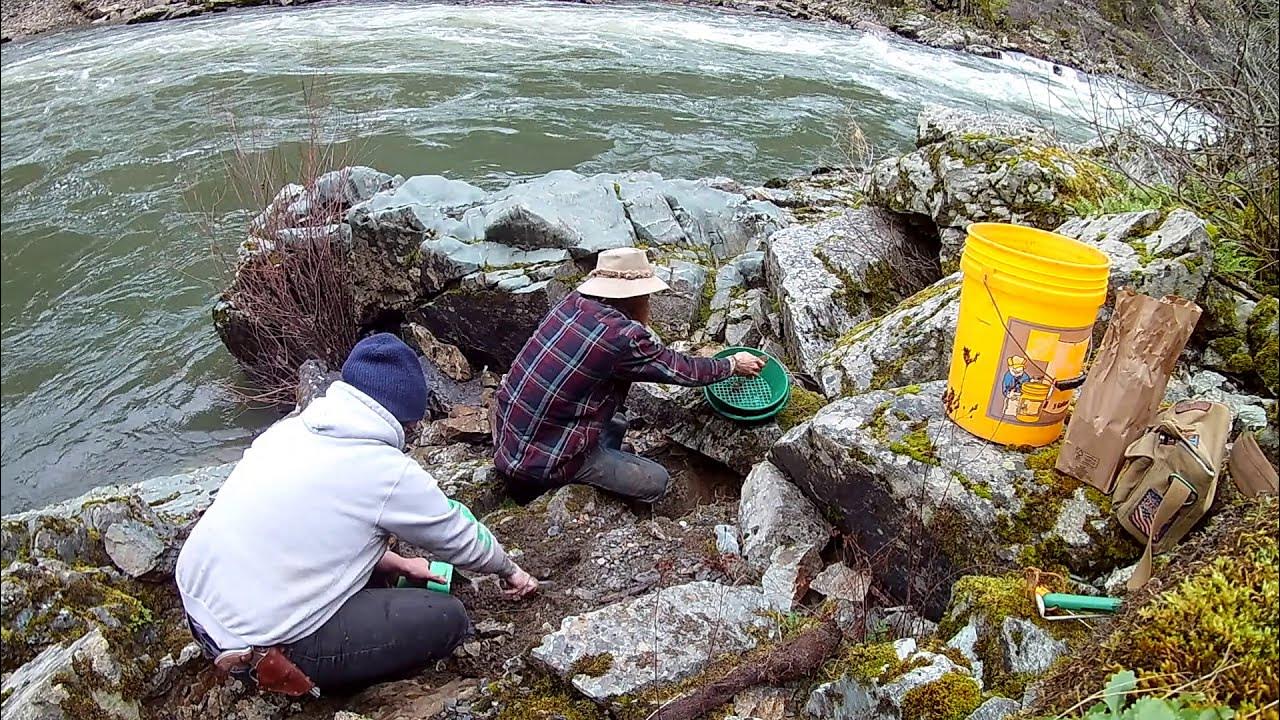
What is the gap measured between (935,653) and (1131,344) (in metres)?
1.05

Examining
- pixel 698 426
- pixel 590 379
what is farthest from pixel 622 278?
pixel 698 426

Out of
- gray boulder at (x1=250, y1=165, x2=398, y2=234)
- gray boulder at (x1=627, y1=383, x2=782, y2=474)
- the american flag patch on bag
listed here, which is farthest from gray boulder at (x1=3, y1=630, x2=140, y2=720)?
gray boulder at (x1=250, y1=165, x2=398, y2=234)

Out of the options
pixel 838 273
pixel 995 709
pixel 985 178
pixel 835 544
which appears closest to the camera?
pixel 995 709

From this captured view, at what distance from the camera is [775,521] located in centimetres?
350

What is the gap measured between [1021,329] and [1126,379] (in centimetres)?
38

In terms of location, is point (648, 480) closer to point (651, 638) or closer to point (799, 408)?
point (799, 408)

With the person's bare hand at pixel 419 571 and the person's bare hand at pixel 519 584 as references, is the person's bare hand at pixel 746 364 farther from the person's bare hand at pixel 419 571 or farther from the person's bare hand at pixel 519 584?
the person's bare hand at pixel 419 571

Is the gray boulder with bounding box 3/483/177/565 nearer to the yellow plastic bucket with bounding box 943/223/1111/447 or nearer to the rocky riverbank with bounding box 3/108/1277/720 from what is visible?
the rocky riverbank with bounding box 3/108/1277/720

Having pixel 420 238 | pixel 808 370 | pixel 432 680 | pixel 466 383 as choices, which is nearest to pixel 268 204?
pixel 420 238

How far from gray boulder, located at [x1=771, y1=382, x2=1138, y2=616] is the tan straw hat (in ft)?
3.58

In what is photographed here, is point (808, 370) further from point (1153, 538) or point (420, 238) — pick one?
point (420, 238)

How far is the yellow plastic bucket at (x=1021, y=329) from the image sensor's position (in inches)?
106

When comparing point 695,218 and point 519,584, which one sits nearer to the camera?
point 519,584

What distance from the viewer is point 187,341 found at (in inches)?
309
